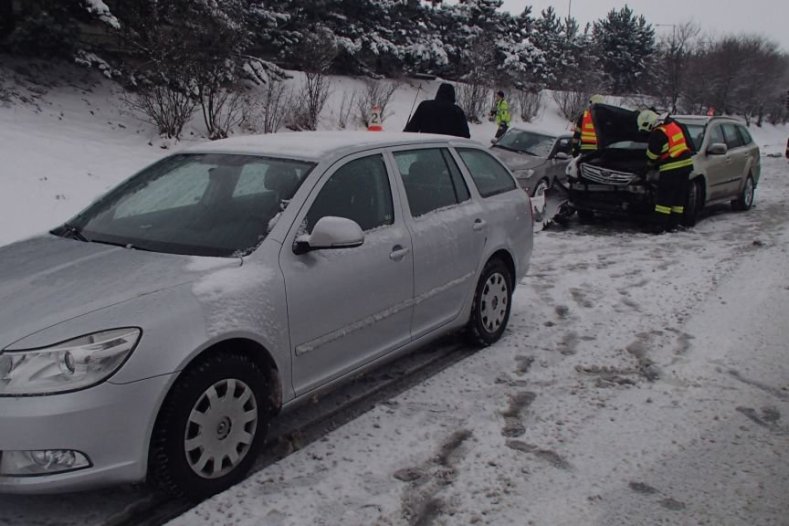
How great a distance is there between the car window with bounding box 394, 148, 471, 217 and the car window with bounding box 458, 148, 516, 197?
0.20 metres

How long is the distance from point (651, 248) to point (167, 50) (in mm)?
9280

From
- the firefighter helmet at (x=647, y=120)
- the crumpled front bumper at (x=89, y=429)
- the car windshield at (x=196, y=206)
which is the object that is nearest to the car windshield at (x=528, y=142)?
the firefighter helmet at (x=647, y=120)

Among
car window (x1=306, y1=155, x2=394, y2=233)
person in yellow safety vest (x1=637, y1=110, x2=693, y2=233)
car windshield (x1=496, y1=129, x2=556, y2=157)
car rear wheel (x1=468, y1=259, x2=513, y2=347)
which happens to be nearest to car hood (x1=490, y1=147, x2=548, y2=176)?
car windshield (x1=496, y1=129, x2=556, y2=157)

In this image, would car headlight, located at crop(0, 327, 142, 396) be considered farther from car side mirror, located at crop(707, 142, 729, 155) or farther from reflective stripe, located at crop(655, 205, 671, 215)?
car side mirror, located at crop(707, 142, 729, 155)

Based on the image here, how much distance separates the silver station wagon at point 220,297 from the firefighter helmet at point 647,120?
5657 millimetres

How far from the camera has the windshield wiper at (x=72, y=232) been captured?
3.71 m

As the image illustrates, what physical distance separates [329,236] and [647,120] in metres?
7.62

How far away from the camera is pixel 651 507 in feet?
10.2

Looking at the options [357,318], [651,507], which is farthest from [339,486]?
[651,507]

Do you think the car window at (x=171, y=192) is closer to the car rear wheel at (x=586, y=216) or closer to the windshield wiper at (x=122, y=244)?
the windshield wiper at (x=122, y=244)

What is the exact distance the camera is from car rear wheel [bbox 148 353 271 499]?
2.82 m

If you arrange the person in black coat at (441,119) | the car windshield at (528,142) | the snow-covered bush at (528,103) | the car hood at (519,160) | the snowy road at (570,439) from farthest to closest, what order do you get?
the snow-covered bush at (528,103) < the car windshield at (528,142) < the car hood at (519,160) < the person in black coat at (441,119) < the snowy road at (570,439)

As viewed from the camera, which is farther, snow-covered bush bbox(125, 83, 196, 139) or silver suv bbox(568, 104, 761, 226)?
snow-covered bush bbox(125, 83, 196, 139)

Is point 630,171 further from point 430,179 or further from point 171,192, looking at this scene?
point 171,192
